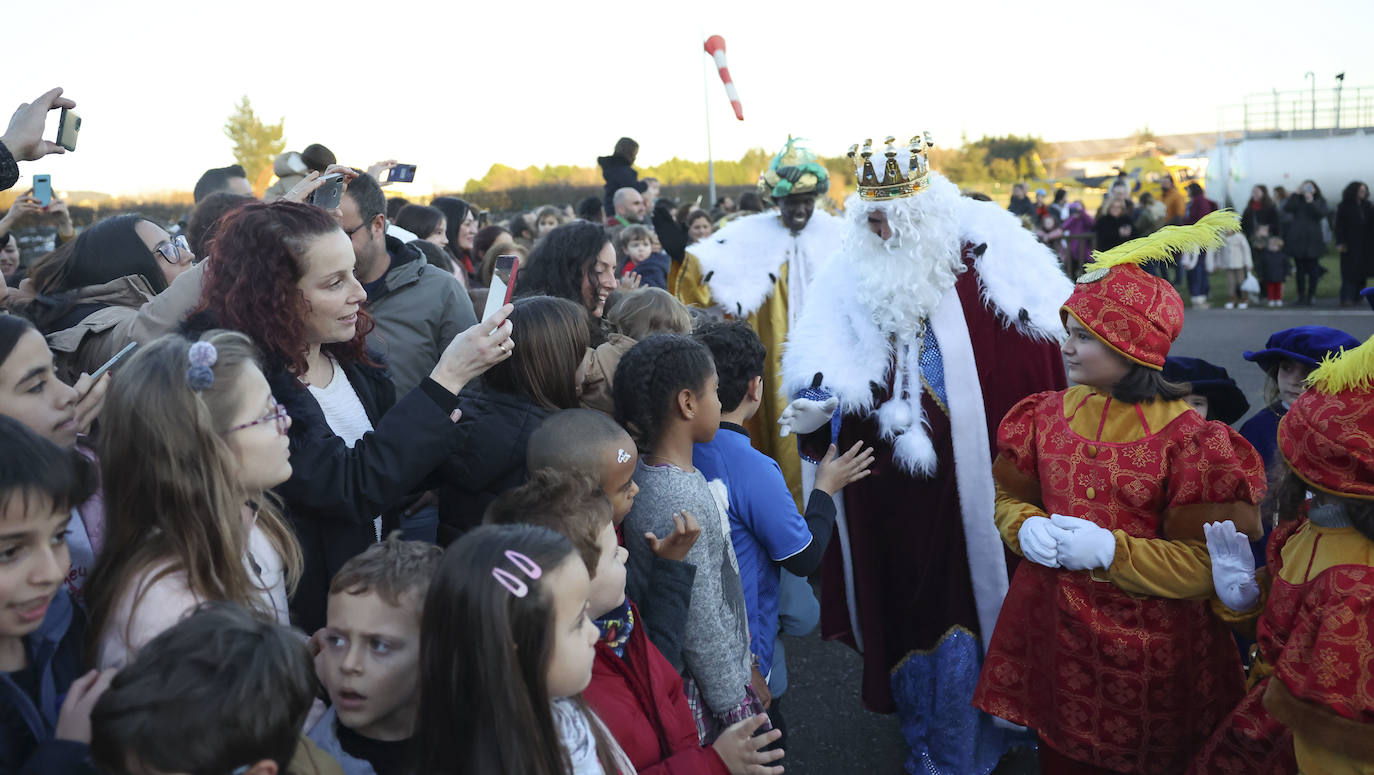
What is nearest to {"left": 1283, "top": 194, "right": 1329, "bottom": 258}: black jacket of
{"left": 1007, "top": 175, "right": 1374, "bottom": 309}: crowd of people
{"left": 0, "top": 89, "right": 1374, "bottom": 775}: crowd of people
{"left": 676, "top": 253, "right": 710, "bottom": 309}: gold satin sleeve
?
{"left": 1007, "top": 175, "right": 1374, "bottom": 309}: crowd of people

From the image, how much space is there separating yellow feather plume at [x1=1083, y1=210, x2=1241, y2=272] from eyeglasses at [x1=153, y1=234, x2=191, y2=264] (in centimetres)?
299

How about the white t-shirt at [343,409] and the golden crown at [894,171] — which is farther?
the golden crown at [894,171]

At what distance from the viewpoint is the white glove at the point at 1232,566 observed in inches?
94.1

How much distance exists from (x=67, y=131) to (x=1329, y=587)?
11.4ft

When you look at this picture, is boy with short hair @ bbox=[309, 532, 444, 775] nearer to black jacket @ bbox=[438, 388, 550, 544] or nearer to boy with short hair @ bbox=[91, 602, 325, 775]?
boy with short hair @ bbox=[91, 602, 325, 775]

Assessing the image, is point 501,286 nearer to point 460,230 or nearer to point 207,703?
point 207,703

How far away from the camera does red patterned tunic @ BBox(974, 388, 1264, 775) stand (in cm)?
253

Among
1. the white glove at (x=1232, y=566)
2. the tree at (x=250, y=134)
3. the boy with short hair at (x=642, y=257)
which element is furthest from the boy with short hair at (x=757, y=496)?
the tree at (x=250, y=134)

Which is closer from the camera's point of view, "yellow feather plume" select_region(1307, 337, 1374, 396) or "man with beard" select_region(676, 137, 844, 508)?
"yellow feather plume" select_region(1307, 337, 1374, 396)

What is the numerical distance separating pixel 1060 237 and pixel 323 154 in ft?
53.3

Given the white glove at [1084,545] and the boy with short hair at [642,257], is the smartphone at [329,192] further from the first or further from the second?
the boy with short hair at [642,257]

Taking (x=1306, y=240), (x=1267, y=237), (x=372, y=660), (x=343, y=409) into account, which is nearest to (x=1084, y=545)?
(x=372, y=660)

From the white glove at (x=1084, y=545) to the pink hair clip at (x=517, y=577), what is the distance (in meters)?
1.58

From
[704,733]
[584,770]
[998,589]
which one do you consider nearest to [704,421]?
[704,733]
